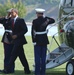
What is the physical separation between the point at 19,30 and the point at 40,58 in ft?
3.72

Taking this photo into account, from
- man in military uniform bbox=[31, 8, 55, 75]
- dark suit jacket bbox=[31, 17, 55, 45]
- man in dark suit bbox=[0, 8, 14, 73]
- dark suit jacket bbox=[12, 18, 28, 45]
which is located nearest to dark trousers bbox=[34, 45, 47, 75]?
man in military uniform bbox=[31, 8, 55, 75]

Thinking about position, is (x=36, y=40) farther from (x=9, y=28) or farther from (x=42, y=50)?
(x=9, y=28)

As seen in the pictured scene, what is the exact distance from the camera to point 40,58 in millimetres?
9055

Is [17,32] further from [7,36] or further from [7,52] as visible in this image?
[7,52]

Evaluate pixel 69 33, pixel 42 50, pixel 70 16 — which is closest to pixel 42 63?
pixel 42 50

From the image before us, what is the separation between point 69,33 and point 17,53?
4.90ft

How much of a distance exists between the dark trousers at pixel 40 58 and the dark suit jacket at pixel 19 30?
0.85m

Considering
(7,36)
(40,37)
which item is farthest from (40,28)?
(7,36)

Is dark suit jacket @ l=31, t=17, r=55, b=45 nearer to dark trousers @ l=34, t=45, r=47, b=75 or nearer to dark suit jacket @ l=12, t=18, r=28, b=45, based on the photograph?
dark trousers @ l=34, t=45, r=47, b=75

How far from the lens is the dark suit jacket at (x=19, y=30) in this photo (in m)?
9.71

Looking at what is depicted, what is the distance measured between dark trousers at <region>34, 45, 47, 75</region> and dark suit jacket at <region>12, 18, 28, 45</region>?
2.79 feet

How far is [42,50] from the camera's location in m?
9.02

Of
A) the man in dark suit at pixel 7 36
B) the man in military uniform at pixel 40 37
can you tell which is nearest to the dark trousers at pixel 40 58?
the man in military uniform at pixel 40 37

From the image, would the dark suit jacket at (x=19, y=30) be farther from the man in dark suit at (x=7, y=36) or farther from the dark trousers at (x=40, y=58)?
the dark trousers at (x=40, y=58)
